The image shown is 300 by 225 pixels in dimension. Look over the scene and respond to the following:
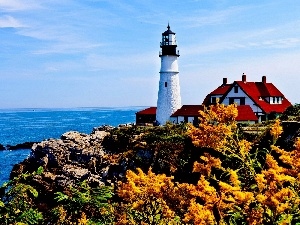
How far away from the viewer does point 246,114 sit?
129 feet

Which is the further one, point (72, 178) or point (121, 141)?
point (121, 141)

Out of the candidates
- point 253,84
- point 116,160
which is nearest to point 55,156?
point 116,160

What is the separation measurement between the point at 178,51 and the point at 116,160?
1745 centimetres

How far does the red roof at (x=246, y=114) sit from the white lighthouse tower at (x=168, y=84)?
7.43 m

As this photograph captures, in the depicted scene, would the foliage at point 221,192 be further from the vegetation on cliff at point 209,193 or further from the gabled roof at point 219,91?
the gabled roof at point 219,91

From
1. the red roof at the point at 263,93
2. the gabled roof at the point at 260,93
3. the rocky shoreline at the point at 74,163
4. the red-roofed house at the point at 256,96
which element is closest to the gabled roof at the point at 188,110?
the red-roofed house at the point at 256,96

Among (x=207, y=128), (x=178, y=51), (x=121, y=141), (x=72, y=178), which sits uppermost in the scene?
(x=178, y=51)

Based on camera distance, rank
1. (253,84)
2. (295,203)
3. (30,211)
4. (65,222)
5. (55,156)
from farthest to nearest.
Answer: (253,84), (55,156), (65,222), (30,211), (295,203)

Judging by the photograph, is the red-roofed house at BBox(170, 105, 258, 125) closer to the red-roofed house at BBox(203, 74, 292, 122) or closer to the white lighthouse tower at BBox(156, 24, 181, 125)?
the white lighthouse tower at BBox(156, 24, 181, 125)

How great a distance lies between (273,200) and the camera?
14.3 feet

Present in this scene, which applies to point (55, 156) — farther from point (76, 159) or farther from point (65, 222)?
point (65, 222)

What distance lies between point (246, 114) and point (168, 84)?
9021mm

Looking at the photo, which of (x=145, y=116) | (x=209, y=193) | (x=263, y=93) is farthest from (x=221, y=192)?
(x=145, y=116)

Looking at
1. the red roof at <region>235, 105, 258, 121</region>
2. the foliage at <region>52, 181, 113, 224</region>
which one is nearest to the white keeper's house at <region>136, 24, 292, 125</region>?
the red roof at <region>235, 105, 258, 121</region>
